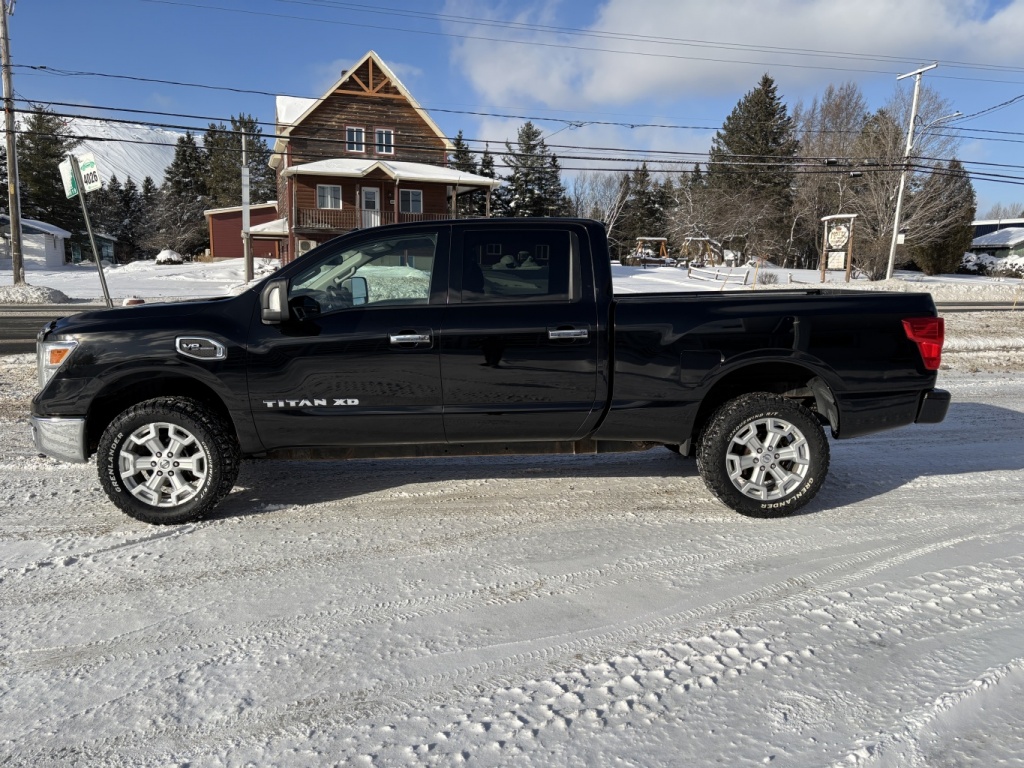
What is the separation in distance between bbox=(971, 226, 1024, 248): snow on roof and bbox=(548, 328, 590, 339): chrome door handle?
67809 millimetres

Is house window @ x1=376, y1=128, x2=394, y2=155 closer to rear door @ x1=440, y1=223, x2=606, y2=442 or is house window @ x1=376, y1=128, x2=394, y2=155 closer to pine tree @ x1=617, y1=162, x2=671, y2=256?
pine tree @ x1=617, y1=162, x2=671, y2=256

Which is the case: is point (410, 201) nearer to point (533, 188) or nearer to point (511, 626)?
point (533, 188)

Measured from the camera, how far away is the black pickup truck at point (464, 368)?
438 centimetres

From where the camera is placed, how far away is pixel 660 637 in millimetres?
3148

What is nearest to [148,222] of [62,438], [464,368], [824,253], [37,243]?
[37,243]

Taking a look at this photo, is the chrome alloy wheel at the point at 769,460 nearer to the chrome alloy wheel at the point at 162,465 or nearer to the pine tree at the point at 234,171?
the chrome alloy wheel at the point at 162,465

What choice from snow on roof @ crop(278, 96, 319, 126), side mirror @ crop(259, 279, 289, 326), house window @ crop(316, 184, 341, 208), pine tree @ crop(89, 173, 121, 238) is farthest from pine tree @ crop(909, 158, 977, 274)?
pine tree @ crop(89, 173, 121, 238)

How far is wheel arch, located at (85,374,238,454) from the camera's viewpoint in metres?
4.45

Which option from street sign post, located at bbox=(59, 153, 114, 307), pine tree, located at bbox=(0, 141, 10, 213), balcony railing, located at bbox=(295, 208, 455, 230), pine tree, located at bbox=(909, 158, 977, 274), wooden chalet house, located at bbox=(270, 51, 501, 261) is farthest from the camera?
pine tree, located at bbox=(0, 141, 10, 213)

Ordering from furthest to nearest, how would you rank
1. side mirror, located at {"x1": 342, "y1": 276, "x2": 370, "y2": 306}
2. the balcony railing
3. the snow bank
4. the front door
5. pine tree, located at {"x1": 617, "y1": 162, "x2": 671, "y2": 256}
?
pine tree, located at {"x1": 617, "y1": 162, "x2": 671, "y2": 256} → the balcony railing → the snow bank → side mirror, located at {"x1": 342, "y1": 276, "x2": 370, "y2": 306} → the front door

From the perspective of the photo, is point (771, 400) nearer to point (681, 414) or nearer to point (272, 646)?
point (681, 414)

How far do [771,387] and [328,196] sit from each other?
33863 mm

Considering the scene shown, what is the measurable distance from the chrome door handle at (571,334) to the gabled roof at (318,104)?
3286 cm

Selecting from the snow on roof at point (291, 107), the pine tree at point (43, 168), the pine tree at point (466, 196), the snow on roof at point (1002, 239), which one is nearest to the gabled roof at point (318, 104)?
the snow on roof at point (291, 107)
